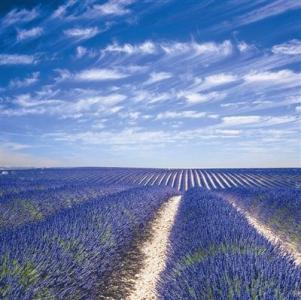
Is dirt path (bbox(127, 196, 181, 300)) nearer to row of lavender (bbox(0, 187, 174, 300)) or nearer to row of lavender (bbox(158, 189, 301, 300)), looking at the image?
row of lavender (bbox(0, 187, 174, 300))

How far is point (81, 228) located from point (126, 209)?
3.88 metres

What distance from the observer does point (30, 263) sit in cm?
334


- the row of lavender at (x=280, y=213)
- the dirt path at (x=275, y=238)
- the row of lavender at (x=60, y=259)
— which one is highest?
the row of lavender at (x=60, y=259)

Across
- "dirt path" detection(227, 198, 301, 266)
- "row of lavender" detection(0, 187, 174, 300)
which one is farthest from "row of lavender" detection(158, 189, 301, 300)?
"dirt path" detection(227, 198, 301, 266)

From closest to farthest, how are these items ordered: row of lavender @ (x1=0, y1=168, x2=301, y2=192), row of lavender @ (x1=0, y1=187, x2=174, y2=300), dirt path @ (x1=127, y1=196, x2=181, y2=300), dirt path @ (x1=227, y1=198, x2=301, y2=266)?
row of lavender @ (x1=0, y1=187, x2=174, y2=300)
dirt path @ (x1=127, y1=196, x2=181, y2=300)
dirt path @ (x1=227, y1=198, x2=301, y2=266)
row of lavender @ (x1=0, y1=168, x2=301, y2=192)

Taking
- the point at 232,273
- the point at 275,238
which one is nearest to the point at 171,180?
the point at 275,238

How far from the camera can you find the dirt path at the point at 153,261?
4980 mm

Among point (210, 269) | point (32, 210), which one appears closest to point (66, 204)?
point (32, 210)

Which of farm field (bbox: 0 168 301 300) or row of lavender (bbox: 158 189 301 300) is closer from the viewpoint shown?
row of lavender (bbox: 158 189 301 300)

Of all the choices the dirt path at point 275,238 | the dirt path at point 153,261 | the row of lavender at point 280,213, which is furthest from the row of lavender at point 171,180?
the dirt path at point 275,238

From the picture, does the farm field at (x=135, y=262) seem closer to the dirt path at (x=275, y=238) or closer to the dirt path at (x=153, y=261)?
the dirt path at (x=153, y=261)

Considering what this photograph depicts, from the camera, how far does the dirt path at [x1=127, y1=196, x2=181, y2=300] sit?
4980 mm

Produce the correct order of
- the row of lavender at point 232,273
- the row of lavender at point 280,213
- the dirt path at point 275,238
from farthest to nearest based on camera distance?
1. the row of lavender at point 280,213
2. the dirt path at point 275,238
3. the row of lavender at point 232,273

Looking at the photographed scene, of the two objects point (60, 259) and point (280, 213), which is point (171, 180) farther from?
point (60, 259)
